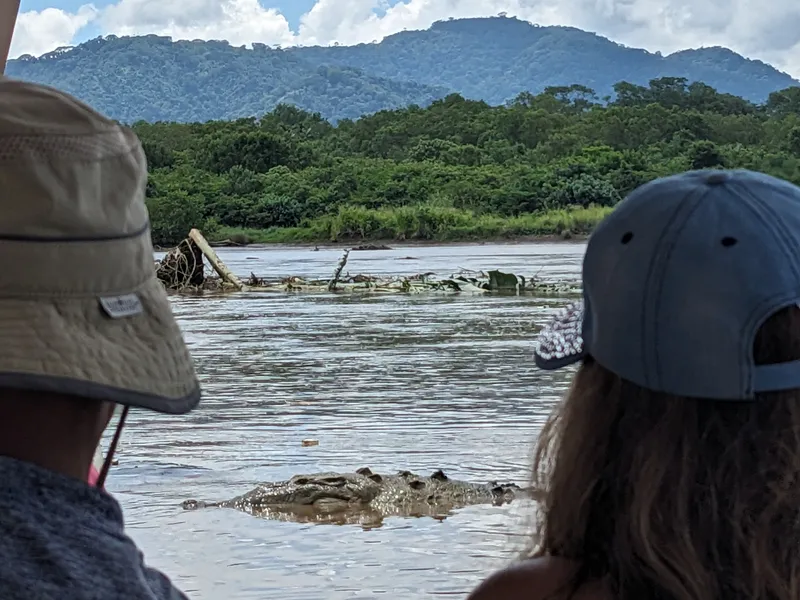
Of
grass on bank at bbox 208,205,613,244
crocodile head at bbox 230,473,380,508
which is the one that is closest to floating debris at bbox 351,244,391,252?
grass on bank at bbox 208,205,613,244

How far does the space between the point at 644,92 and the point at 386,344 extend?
10.7m

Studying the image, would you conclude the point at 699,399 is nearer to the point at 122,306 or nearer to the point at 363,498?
the point at 122,306

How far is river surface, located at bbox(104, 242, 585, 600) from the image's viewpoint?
4.58m

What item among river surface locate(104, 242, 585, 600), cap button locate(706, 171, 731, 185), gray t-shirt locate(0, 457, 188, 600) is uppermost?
cap button locate(706, 171, 731, 185)

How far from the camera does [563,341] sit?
53.0 inches

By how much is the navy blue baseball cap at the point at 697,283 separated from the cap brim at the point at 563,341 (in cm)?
3

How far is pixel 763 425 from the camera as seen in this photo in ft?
3.96

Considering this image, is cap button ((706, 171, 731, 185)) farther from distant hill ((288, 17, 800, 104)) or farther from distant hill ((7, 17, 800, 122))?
distant hill ((288, 17, 800, 104))

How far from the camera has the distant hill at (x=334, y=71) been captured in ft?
267

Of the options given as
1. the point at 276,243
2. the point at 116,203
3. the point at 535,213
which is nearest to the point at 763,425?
the point at 116,203

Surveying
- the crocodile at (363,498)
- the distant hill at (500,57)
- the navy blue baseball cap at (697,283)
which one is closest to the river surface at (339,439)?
the crocodile at (363,498)

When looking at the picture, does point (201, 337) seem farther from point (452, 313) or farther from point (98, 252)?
point (98, 252)

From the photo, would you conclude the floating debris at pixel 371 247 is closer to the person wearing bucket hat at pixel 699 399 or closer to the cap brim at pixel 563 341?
the cap brim at pixel 563 341

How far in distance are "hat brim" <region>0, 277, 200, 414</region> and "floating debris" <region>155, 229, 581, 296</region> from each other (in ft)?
50.8
